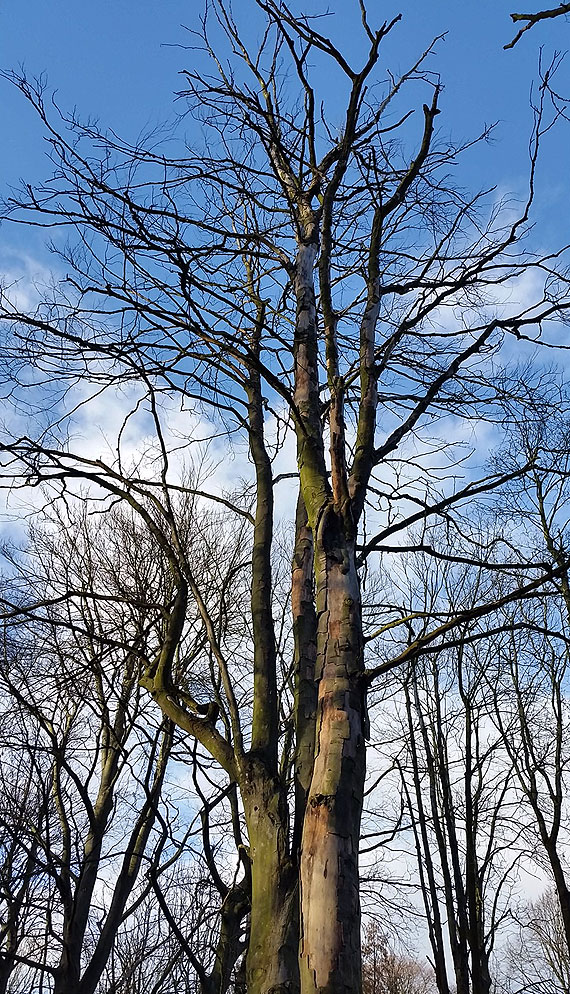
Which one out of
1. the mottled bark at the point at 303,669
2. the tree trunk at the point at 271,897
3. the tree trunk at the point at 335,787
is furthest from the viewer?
the mottled bark at the point at 303,669

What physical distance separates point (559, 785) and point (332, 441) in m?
9.50

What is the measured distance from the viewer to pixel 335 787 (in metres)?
2.00

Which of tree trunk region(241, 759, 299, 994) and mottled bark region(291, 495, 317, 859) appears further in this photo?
mottled bark region(291, 495, 317, 859)

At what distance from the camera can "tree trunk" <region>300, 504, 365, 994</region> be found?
1769 millimetres

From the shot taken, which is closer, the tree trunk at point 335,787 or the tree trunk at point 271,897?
the tree trunk at point 335,787

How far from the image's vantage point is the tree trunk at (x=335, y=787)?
177cm

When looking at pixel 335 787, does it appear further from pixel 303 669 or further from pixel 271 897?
pixel 303 669

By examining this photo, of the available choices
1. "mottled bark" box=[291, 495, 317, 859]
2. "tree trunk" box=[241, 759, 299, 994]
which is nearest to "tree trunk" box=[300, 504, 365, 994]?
"mottled bark" box=[291, 495, 317, 859]

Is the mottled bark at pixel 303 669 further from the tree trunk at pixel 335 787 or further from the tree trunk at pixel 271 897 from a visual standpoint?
the tree trunk at pixel 335 787

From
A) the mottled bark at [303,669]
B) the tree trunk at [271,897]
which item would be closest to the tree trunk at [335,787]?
the mottled bark at [303,669]

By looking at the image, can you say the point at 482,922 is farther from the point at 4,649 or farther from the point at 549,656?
the point at 4,649

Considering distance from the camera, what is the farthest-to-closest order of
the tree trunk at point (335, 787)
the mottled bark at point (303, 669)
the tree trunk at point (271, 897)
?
the mottled bark at point (303, 669) < the tree trunk at point (271, 897) < the tree trunk at point (335, 787)

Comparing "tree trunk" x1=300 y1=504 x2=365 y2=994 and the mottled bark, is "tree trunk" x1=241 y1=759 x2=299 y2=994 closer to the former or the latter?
the mottled bark

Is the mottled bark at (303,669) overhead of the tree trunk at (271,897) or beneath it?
overhead
